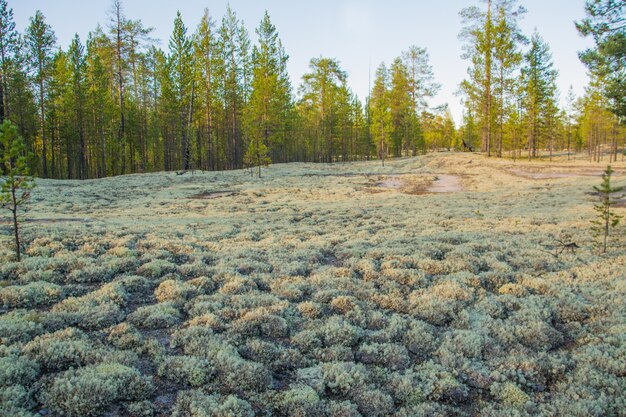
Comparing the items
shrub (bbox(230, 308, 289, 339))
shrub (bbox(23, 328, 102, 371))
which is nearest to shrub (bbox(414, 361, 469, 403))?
shrub (bbox(230, 308, 289, 339))

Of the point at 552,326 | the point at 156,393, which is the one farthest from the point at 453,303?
the point at 156,393

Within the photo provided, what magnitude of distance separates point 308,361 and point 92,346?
3.39m

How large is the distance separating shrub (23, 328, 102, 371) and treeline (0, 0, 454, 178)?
32.4 metres

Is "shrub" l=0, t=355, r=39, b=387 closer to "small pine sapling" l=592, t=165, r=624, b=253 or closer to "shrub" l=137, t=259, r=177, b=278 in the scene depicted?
"shrub" l=137, t=259, r=177, b=278

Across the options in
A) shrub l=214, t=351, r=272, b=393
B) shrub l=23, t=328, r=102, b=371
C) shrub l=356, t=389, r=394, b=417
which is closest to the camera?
shrub l=356, t=389, r=394, b=417

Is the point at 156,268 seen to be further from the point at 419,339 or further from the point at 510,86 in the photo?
the point at 510,86

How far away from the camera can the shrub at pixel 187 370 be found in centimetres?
492

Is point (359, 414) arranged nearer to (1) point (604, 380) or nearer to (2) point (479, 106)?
(1) point (604, 380)

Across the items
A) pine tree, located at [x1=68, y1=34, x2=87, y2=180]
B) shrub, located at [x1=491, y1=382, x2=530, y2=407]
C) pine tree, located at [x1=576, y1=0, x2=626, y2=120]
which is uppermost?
pine tree, located at [x1=68, y1=34, x2=87, y2=180]

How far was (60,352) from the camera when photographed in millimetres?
5164

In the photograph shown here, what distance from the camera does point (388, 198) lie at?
937 inches

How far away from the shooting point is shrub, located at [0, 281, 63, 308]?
22.8 feet

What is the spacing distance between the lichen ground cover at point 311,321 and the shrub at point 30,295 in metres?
0.04

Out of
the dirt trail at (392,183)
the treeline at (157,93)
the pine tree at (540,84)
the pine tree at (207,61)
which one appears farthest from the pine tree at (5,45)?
the pine tree at (540,84)
